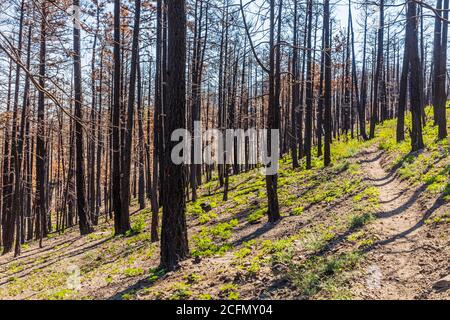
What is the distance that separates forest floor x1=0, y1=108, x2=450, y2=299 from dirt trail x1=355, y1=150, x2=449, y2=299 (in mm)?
16

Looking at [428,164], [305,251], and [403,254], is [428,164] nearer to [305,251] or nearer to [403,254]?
[403,254]

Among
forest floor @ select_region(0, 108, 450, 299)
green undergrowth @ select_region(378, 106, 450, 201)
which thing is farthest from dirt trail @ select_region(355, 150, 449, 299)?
green undergrowth @ select_region(378, 106, 450, 201)

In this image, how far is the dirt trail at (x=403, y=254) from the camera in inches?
191

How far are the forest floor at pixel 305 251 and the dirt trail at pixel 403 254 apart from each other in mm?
16

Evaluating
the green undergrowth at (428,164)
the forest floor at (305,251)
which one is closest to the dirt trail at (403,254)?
the forest floor at (305,251)

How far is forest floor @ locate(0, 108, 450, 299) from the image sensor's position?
209 inches

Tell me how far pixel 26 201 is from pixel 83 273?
2270cm

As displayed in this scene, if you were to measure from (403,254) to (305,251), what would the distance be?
1.84m

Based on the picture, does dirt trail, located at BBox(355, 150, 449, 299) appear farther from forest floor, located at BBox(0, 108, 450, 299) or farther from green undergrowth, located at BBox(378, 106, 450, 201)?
green undergrowth, located at BBox(378, 106, 450, 201)

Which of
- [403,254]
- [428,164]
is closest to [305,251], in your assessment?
[403,254]

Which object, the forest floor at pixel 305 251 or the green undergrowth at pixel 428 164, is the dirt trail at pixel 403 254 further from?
the green undergrowth at pixel 428 164

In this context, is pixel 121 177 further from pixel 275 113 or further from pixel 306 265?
pixel 306 265

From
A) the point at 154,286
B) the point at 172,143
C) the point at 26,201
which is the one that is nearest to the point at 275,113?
the point at 172,143
